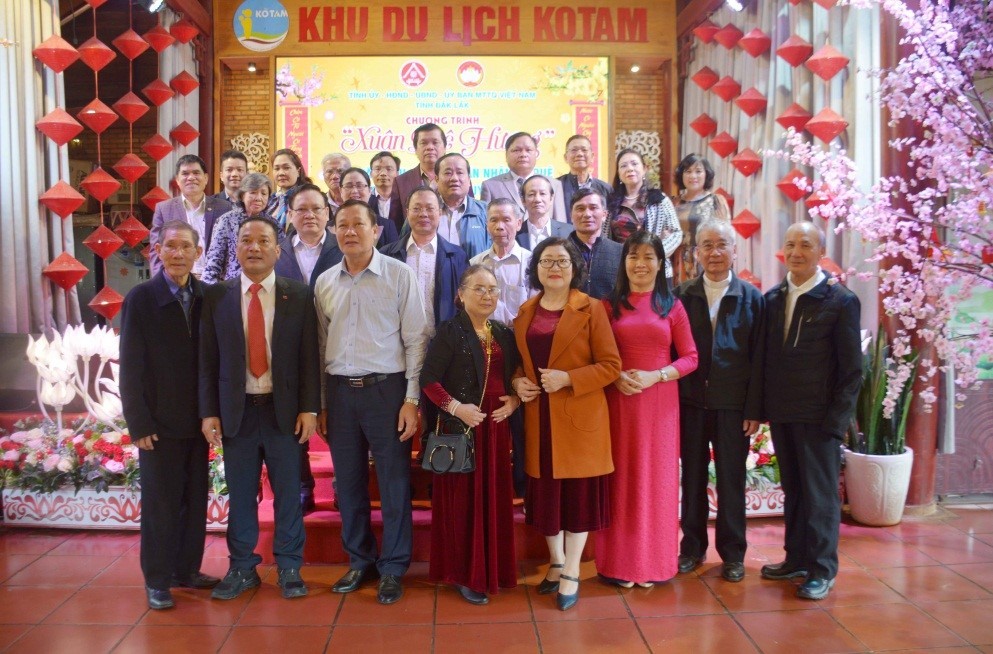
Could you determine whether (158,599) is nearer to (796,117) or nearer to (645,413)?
(645,413)

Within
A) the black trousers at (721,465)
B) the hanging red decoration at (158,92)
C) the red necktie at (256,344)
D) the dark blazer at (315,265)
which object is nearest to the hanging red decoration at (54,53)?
the hanging red decoration at (158,92)

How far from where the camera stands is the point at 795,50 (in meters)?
5.52

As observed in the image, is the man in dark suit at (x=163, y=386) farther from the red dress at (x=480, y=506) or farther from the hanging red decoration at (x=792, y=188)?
the hanging red decoration at (x=792, y=188)

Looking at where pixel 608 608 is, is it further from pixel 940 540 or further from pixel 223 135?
pixel 223 135

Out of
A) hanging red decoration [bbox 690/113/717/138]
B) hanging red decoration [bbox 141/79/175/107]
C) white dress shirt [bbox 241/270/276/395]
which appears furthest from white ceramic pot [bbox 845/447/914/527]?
hanging red decoration [bbox 141/79/175/107]

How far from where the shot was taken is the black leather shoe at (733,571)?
3654 mm

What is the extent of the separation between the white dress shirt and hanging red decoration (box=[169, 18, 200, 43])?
196 inches

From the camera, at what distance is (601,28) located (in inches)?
333

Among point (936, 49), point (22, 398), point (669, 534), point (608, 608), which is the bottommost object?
point (608, 608)

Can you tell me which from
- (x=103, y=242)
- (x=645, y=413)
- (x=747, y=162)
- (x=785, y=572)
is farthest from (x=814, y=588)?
(x=103, y=242)

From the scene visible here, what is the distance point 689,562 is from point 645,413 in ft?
2.71

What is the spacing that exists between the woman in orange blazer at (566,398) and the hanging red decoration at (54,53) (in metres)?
4.02

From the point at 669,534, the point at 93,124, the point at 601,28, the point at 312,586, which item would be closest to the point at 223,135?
the point at 93,124

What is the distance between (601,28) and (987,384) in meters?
5.37
